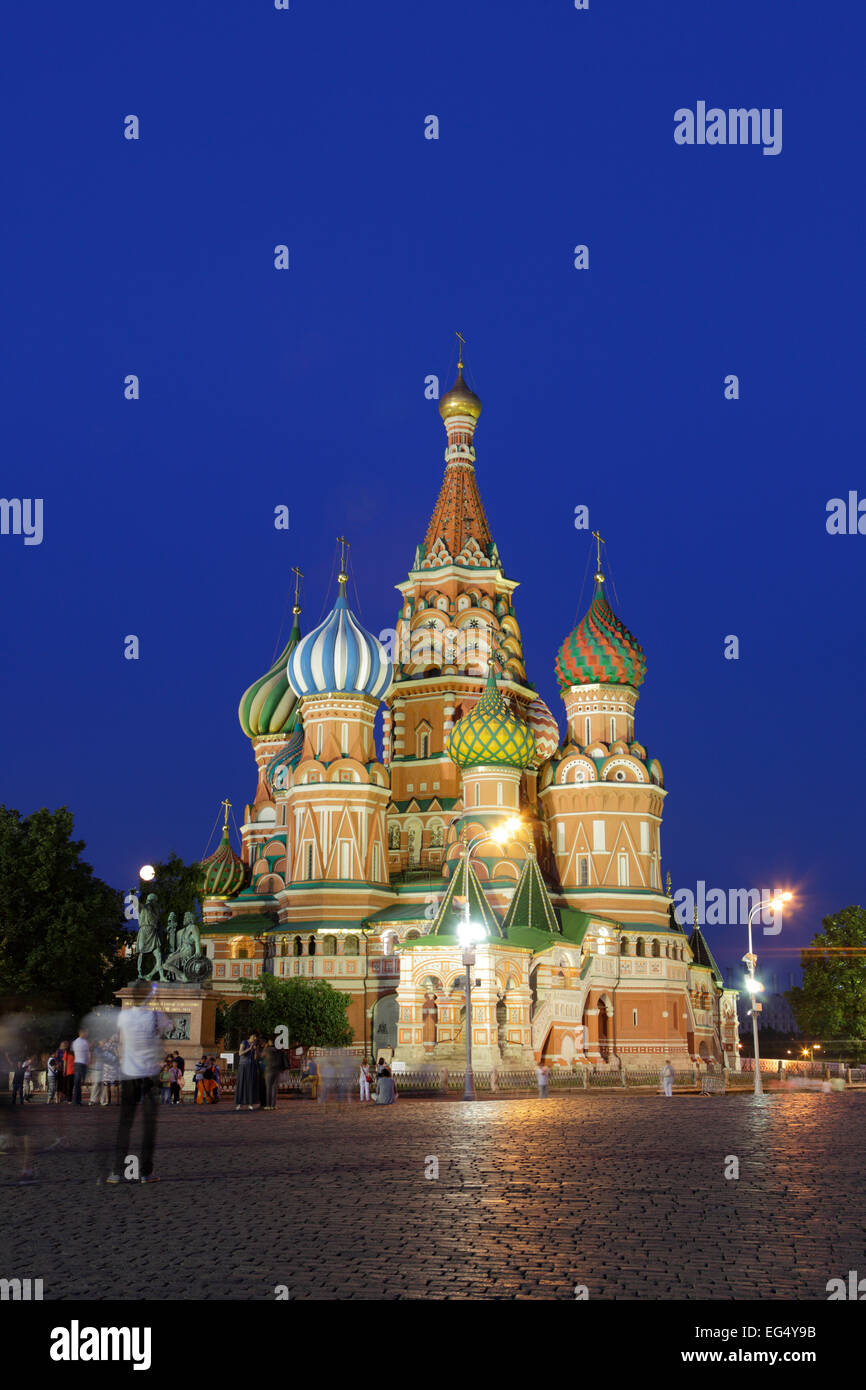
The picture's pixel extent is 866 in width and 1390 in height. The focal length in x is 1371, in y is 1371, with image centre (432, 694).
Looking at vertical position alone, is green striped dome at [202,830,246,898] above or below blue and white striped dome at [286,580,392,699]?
below

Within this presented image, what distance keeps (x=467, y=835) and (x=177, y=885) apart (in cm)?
2136

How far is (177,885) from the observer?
235 feet

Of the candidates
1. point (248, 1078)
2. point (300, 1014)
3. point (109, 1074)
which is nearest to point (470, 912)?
point (300, 1014)

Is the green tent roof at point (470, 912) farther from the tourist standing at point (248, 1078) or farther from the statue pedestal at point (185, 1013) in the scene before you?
the tourist standing at point (248, 1078)

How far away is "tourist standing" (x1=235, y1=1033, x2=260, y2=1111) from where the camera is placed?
88.8ft

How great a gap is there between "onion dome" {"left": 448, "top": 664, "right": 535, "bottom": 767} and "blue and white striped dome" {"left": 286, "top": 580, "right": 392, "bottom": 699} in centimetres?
439

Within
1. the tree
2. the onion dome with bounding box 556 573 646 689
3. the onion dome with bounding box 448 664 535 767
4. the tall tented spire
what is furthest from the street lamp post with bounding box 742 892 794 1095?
the tall tented spire

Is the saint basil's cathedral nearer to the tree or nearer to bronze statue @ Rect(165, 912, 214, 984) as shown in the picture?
the tree

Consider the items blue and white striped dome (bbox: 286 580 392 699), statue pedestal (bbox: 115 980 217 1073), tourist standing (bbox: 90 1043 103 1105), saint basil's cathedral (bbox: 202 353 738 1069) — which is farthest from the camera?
blue and white striped dome (bbox: 286 580 392 699)

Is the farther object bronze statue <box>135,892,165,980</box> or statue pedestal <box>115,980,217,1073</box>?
statue pedestal <box>115,980,217,1073</box>

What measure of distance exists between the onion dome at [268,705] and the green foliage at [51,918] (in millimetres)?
23556

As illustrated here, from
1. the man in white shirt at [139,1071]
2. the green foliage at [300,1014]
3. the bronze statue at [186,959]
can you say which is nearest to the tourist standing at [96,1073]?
the bronze statue at [186,959]
